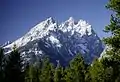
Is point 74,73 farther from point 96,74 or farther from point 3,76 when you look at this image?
point 3,76

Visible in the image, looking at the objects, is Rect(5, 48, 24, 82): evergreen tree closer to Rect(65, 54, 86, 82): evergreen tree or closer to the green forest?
Answer: the green forest

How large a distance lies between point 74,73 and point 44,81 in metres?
26.8

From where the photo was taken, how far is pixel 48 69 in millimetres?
96250

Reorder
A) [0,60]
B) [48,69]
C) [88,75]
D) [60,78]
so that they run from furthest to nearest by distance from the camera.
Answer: [60,78]
[48,69]
[88,75]
[0,60]

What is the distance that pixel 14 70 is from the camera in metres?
45.9

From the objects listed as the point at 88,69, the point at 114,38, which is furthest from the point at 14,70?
the point at 88,69

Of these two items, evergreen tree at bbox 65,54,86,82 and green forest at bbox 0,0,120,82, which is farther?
evergreen tree at bbox 65,54,86,82

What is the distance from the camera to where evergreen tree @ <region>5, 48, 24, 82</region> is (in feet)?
150

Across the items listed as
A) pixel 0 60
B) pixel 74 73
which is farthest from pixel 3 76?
pixel 74 73

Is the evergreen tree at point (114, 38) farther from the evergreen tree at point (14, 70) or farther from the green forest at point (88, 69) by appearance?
the evergreen tree at point (14, 70)

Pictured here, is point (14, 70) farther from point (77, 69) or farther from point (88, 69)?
point (88, 69)

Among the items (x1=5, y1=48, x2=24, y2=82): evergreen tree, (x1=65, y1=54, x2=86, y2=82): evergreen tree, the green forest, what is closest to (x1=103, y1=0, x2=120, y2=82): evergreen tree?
the green forest

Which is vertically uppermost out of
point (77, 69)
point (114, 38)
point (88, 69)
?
point (88, 69)

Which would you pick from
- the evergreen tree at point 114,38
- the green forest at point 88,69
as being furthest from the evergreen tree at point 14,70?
the evergreen tree at point 114,38
